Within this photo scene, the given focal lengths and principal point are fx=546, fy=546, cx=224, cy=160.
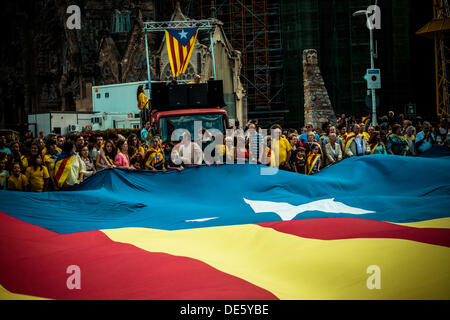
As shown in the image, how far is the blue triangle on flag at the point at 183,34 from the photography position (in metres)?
19.4

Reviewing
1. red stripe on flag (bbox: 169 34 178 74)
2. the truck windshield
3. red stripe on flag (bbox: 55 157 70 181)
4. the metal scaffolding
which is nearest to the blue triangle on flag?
red stripe on flag (bbox: 169 34 178 74)

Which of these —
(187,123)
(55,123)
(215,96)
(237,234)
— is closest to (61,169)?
(237,234)

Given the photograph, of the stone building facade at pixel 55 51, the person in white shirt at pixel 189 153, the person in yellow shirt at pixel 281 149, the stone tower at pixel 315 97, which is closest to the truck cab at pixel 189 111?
the person in yellow shirt at pixel 281 149

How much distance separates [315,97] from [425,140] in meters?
16.8

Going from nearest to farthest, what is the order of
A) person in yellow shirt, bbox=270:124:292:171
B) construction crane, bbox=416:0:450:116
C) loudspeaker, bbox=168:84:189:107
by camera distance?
person in yellow shirt, bbox=270:124:292:171 → loudspeaker, bbox=168:84:189:107 → construction crane, bbox=416:0:450:116

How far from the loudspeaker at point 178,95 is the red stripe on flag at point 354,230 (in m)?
7.45

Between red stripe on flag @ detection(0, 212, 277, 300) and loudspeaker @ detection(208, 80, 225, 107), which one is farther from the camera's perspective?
loudspeaker @ detection(208, 80, 225, 107)

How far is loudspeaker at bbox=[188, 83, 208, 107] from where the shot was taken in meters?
14.4

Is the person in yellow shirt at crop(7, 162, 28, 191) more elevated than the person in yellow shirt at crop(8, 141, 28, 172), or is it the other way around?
the person in yellow shirt at crop(8, 141, 28, 172)

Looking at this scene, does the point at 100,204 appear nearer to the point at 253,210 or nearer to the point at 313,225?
the point at 253,210

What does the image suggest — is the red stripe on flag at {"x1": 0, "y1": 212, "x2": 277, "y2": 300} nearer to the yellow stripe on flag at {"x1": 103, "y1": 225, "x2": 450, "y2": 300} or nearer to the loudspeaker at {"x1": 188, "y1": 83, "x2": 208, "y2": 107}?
the yellow stripe on flag at {"x1": 103, "y1": 225, "x2": 450, "y2": 300}

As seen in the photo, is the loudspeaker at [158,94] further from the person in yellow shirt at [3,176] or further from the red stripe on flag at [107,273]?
the red stripe on flag at [107,273]

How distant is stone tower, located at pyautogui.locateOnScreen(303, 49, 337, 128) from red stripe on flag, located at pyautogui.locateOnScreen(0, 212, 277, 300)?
23897mm

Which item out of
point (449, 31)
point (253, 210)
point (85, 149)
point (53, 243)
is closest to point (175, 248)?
point (53, 243)
